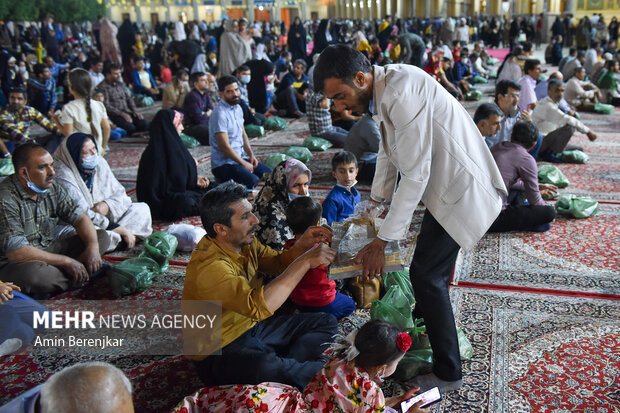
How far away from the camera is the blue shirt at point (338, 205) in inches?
129

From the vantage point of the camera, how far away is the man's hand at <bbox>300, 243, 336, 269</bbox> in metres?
1.92

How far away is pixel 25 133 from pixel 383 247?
16.1 feet

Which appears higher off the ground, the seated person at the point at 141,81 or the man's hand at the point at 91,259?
the seated person at the point at 141,81

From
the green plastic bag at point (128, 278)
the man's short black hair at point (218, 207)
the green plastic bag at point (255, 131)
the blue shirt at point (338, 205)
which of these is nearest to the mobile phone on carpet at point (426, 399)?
the man's short black hair at point (218, 207)

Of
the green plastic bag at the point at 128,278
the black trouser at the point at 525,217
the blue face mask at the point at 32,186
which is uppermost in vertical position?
the blue face mask at the point at 32,186

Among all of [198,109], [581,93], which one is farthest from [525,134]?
[581,93]

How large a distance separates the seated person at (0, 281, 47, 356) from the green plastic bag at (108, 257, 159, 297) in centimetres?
42

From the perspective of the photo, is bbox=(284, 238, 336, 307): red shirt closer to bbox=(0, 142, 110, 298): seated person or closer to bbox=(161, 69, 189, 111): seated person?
bbox=(0, 142, 110, 298): seated person

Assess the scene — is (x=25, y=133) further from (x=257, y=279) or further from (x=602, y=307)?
(x=602, y=307)

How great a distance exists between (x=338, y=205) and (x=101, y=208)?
4.94ft

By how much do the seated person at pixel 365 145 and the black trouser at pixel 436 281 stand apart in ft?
9.28

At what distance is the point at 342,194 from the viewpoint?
337 cm

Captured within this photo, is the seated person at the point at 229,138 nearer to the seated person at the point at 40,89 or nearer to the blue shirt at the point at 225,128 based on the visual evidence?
the blue shirt at the point at 225,128

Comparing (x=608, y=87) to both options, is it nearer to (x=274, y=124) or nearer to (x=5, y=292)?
(x=274, y=124)
